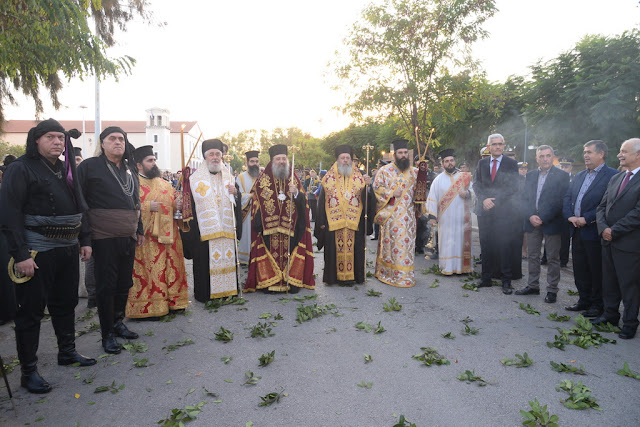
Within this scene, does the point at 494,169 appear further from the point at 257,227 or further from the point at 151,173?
the point at 151,173

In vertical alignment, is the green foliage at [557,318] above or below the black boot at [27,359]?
below

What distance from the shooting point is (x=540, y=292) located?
6605 mm

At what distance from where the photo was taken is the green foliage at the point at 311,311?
211 inches

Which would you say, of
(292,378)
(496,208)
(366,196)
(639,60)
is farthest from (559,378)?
(639,60)

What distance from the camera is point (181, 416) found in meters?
3.14

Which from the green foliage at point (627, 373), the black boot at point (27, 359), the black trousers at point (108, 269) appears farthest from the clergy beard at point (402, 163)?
the black boot at point (27, 359)

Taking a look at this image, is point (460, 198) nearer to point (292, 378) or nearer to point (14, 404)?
point (292, 378)

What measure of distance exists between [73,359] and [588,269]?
19.8 ft

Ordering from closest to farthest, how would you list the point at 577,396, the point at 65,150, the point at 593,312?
the point at 577,396
the point at 65,150
the point at 593,312

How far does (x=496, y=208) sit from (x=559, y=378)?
12.0ft

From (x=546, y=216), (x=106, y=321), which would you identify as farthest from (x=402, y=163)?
(x=106, y=321)

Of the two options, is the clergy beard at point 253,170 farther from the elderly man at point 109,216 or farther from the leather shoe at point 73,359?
the leather shoe at point 73,359

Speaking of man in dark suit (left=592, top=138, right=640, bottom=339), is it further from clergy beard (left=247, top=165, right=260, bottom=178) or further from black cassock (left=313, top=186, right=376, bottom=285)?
clergy beard (left=247, top=165, right=260, bottom=178)

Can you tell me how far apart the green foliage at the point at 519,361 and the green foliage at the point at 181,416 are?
272cm
